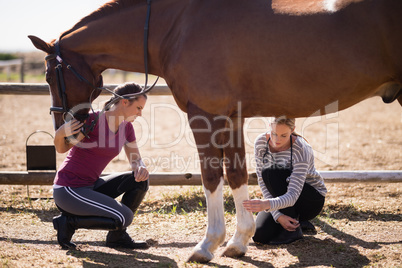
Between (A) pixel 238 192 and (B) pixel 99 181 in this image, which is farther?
(B) pixel 99 181

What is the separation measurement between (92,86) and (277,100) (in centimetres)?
150

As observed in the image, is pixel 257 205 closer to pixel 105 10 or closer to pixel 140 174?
pixel 140 174

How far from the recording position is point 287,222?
3332mm

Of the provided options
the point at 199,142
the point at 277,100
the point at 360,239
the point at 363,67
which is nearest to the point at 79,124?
the point at 199,142

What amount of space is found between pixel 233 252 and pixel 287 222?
53 centimetres

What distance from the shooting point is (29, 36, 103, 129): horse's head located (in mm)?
3244

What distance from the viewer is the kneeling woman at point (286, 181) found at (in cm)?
328

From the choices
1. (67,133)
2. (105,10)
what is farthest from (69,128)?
(105,10)

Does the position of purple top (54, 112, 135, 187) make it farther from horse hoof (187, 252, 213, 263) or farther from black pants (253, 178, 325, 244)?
black pants (253, 178, 325, 244)

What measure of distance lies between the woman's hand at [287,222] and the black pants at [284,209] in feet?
0.32

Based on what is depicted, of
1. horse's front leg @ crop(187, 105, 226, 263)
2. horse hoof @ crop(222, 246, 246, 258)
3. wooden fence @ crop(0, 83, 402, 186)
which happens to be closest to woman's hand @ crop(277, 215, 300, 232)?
horse hoof @ crop(222, 246, 246, 258)

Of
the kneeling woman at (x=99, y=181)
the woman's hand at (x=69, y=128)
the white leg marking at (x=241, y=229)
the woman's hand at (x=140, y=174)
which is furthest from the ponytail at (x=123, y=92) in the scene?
the white leg marking at (x=241, y=229)

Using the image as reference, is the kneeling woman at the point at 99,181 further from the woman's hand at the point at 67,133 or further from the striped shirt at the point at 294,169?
the striped shirt at the point at 294,169

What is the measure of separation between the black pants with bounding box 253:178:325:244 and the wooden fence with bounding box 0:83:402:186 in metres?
0.91
